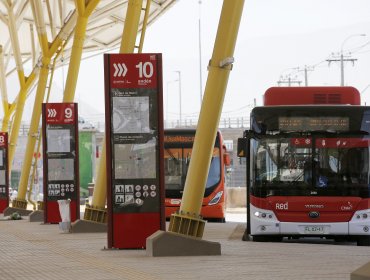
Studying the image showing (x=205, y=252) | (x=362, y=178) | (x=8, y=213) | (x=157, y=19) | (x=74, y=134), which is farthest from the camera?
(x=157, y=19)

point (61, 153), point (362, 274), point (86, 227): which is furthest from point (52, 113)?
point (362, 274)

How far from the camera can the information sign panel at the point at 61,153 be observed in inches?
1070

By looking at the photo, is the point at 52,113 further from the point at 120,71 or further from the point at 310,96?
the point at 120,71

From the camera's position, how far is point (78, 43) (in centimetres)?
3052

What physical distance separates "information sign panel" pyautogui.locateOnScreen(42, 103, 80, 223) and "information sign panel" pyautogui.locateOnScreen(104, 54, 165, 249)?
998 cm

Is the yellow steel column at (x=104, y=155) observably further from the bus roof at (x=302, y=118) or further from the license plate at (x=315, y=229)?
the license plate at (x=315, y=229)

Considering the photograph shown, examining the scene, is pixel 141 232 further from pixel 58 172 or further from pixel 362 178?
pixel 58 172

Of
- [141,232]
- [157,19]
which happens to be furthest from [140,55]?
[157,19]

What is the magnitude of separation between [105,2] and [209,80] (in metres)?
33.4

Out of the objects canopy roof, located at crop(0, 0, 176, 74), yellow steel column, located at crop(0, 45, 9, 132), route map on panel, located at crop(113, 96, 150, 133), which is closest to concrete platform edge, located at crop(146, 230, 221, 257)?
route map on panel, located at crop(113, 96, 150, 133)

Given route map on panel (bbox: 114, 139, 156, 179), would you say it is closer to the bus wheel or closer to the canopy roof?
the bus wheel

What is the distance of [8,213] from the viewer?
1511 inches

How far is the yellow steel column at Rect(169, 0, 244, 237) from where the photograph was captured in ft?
54.9

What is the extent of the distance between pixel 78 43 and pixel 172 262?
1635 centimetres
